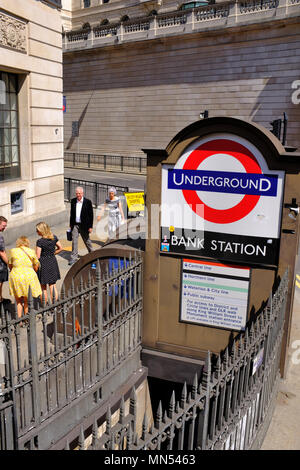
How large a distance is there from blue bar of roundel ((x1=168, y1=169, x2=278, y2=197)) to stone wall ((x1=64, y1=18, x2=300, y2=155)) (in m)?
23.5

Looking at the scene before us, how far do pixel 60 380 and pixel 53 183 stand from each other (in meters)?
9.54

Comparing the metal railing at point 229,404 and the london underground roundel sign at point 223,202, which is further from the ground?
the london underground roundel sign at point 223,202

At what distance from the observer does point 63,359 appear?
425 centimetres

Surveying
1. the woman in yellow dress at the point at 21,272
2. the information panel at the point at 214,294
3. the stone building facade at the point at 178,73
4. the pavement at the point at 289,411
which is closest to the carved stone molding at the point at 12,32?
the woman in yellow dress at the point at 21,272

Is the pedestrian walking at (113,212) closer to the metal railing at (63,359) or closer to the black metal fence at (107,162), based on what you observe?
the metal railing at (63,359)

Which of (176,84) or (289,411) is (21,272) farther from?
(176,84)

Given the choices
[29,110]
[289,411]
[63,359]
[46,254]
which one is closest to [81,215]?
[46,254]

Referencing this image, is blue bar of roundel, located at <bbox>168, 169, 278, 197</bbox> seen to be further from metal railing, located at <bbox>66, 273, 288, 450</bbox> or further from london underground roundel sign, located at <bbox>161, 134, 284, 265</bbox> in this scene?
metal railing, located at <bbox>66, 273, 288, 450</bbox>

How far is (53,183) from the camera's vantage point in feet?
44.1

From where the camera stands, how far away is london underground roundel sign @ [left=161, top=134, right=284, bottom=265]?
4.61 meters

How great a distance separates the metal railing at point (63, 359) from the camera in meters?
3.68

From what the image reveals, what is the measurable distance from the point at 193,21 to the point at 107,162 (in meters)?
11.9

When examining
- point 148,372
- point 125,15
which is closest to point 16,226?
point 148,372

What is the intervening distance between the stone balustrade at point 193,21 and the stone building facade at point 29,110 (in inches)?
693
